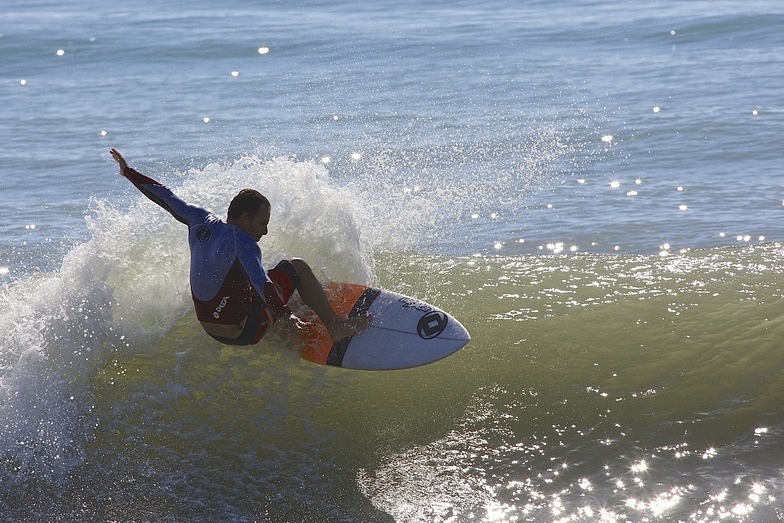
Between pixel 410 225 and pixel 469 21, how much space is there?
1635 cm

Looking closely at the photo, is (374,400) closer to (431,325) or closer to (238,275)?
(431,325)

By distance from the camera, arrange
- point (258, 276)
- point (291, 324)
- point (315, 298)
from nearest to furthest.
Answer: point (258, 276)
point (315, 298)
point (291, 324)

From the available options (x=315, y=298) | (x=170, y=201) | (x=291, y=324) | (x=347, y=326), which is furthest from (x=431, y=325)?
(x=170, y=201)

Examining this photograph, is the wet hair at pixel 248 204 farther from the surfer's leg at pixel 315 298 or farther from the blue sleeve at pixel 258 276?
the surfer's leg at pixel 315 298

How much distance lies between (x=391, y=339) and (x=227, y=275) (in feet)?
3.51

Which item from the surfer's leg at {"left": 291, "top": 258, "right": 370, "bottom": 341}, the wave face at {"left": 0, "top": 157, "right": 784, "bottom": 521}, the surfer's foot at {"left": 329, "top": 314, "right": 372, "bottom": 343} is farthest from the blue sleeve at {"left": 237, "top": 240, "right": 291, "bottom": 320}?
the wave face at {"left": 0, "top": 157, "right": 784, "bottom": 521}

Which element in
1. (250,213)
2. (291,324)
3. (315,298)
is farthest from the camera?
(291,324)

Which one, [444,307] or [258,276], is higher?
[258,276]

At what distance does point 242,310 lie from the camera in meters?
5.26

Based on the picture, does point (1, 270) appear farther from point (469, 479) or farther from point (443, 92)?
point (443, 92)

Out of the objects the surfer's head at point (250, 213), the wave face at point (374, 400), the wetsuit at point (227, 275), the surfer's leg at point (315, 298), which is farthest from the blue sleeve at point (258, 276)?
the wave face at point (374, 400)

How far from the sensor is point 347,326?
5.40 m

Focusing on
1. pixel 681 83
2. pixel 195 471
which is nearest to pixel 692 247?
pixel 195 471

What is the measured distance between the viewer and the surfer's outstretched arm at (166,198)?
5309mm
